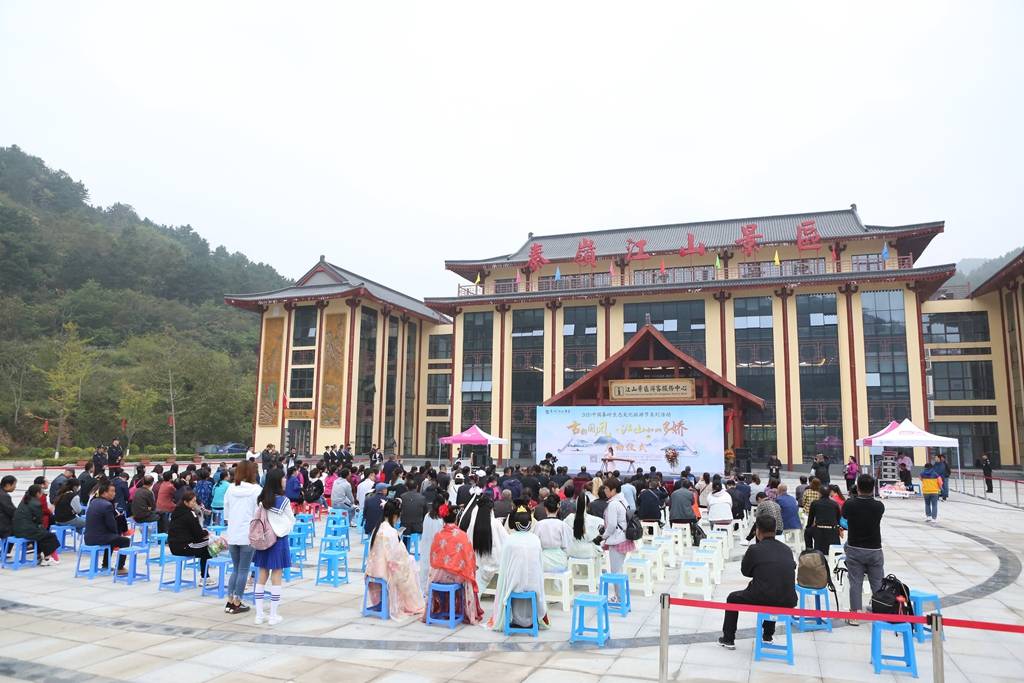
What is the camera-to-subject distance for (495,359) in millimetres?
40031

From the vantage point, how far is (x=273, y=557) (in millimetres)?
7129

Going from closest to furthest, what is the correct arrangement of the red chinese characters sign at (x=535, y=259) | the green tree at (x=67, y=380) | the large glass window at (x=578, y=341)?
the green tree at (x=67, y=380)
the large glass window at (x=578, y=341)
the red chinese characters sign at (x=535, y=259)

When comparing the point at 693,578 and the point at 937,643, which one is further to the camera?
the point at 693,578

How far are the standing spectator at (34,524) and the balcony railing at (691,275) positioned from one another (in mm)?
30856

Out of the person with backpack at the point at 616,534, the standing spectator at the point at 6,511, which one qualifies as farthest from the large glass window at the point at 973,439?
the standing spectator at the point at 6,511

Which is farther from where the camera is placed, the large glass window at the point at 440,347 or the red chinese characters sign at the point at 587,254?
the large glass window at the point at 440,347

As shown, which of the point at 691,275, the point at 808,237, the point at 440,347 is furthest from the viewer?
the point at 440,347

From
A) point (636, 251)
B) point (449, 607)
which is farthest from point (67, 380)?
point (449, 607)

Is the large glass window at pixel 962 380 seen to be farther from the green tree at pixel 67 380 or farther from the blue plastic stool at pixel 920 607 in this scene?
the green tree at pixel 67 380

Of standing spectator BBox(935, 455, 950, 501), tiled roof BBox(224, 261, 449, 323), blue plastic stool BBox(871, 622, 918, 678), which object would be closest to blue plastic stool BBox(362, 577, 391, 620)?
blue plastic stool BBox(871, 622, 918, 678)

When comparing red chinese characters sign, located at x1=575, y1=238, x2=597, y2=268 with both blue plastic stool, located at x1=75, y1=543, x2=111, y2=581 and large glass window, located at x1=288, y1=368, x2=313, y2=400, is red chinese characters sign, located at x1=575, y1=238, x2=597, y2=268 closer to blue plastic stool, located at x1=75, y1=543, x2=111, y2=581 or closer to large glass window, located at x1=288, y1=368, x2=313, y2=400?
large glass window, located at x1=288, y1=368, x2=313, y2=400

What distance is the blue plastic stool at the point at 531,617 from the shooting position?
6.79 meters

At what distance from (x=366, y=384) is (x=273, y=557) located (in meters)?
34.1

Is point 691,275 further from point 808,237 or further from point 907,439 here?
point 907,439
